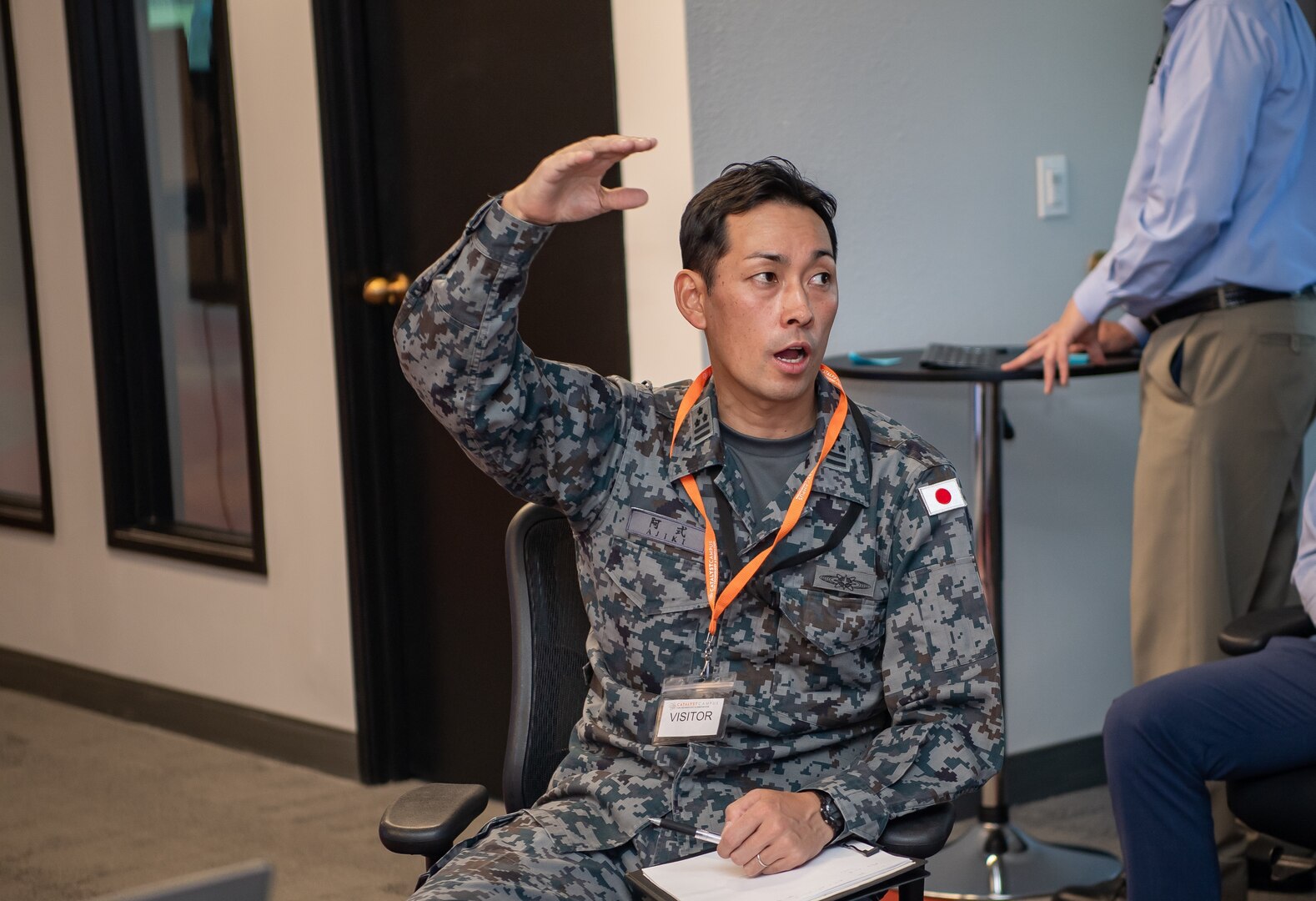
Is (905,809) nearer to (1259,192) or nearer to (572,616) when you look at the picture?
(572,616)

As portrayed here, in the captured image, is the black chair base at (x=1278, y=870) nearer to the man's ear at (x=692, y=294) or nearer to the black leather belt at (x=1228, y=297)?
the black leather belt at (x=1228, y=297)

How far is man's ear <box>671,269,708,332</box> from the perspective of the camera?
1.99 meters

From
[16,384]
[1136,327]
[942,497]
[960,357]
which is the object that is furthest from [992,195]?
[16,384]

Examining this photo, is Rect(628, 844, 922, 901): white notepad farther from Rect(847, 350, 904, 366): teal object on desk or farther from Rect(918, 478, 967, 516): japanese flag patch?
Rect(847, 350, 904, 366): teal object on desk

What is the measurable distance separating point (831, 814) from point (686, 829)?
0.57 feet

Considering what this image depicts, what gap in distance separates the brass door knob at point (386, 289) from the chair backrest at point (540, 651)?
164 cm

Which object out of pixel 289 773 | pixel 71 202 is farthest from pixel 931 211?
pixel 71 202

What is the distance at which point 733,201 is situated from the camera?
6.38ft

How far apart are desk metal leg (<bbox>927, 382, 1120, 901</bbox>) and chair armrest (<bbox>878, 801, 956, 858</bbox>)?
1.21 meters

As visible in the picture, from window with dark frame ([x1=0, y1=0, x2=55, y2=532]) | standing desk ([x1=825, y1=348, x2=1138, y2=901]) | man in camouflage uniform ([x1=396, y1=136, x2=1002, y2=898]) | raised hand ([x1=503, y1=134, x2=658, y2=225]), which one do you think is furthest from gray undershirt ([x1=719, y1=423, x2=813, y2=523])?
window with dark frame ([x1=0, y1=0, x2=55, y2=532])

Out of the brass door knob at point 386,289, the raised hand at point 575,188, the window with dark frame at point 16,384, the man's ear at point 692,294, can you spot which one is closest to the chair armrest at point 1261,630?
the man's ear at point 692,294

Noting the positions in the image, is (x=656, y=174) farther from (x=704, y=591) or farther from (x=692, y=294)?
(x=704, y=591)

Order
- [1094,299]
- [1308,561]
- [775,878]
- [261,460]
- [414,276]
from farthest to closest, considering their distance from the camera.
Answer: [261,460] < [414,276] < [1094,299] < [1308,561] < [775,878]

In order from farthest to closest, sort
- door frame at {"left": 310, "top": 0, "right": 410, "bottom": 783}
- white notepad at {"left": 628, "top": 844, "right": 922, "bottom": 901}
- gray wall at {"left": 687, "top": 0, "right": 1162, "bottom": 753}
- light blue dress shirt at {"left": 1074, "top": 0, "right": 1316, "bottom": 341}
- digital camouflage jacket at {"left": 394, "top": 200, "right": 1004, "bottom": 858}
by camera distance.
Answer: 1. door frame at {"left": 310, "top": 0, "right": 410, "bottom": 783}
2. gray wall at {"left": 687, "top": 0, "right": 1162, "bottom": 753}
3. light blue dress shirt at {"left": 1074, "top": 0, "right": 1316, "bottom": 341}
4. digital camouflage jacket at {"left": 394, "top": 200, "right": 1004, "bottom": 858}
5. white notepad at {"left": 628, "top": 844, "right": 922, "bottom": 901}
